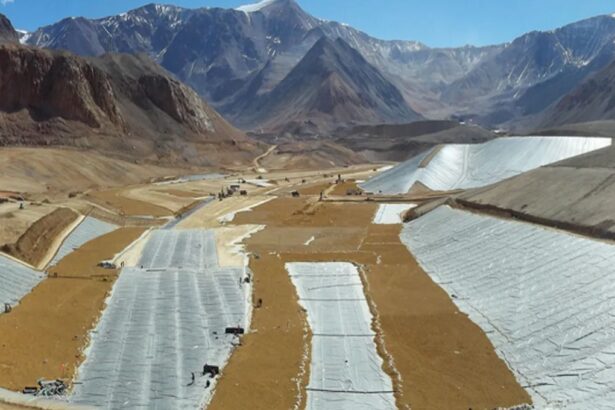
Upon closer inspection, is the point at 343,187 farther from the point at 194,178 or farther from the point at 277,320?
the point at 277,320

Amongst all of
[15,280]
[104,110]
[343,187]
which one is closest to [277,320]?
[15,280]

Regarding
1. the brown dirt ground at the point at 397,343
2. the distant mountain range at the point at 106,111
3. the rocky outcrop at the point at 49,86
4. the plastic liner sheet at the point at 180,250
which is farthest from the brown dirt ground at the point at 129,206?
the rocky outcrop at the point at 49,86

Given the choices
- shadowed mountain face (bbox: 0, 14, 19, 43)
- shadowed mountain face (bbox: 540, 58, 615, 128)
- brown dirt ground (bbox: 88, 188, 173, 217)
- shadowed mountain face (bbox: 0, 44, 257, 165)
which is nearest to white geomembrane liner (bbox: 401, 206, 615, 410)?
brown dirt ground (bbox: 88, 188, 173, 217)

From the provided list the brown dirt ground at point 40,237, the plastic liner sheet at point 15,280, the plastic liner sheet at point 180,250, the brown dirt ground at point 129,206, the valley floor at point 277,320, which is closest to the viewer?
the valley floor at point 277,320

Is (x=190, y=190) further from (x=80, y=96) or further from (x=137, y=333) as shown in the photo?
(x=137, y=333)

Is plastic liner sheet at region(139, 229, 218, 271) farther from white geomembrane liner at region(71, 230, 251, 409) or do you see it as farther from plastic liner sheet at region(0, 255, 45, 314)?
plastic liner sheet at region(0, 255, 45, 314)

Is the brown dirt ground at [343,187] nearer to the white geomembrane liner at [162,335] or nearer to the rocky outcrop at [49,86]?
the white geomembrane liner at [162,335]
